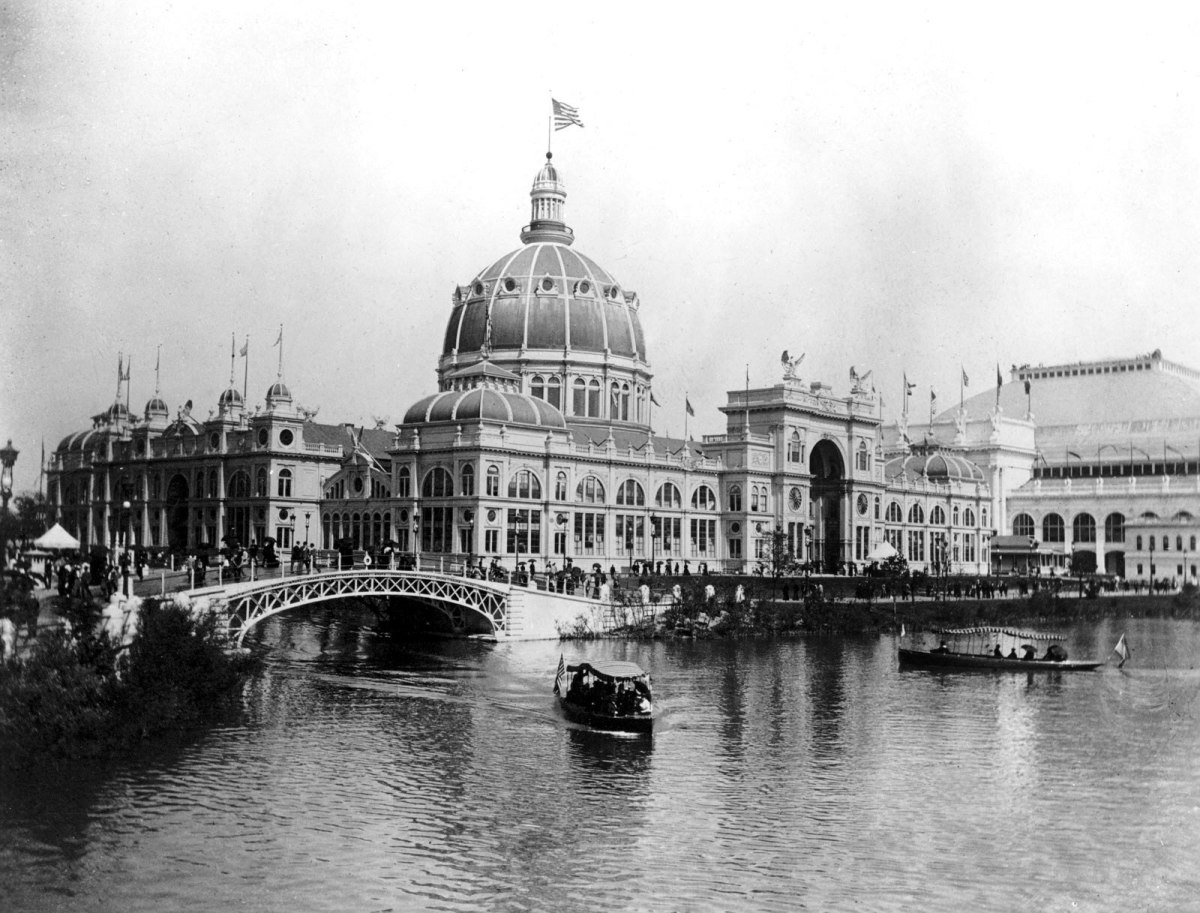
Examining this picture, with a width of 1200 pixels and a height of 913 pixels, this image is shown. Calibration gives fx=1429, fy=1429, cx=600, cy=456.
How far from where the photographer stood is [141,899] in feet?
98.9

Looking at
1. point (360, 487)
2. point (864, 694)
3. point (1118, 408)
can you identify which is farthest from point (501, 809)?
point (1118, 408)

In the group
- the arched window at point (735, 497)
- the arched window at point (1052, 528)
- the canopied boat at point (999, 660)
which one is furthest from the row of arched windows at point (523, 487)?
the arched window at point (1052, 528)

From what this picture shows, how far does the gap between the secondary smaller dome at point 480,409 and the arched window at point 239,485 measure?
1507 cm

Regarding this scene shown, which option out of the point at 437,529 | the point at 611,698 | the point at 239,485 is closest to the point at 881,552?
the point at 437,529

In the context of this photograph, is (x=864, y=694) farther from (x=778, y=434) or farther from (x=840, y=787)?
(x=778, y=434)

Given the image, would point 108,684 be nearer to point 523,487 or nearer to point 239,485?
point 523,487

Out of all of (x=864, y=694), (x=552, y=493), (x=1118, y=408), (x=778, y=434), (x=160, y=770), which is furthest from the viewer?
(x=1118, y=408)

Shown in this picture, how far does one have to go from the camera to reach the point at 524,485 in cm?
9544

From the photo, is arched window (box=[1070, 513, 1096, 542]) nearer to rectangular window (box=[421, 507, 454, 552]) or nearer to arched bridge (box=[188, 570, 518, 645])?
rectangular window (box=[421, 507, 454, 552])

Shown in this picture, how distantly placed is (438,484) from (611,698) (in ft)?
156

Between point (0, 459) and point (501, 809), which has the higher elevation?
point (0, 459)

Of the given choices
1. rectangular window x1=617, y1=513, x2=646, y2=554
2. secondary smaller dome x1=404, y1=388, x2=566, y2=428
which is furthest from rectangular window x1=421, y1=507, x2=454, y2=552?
rectangular window x1=617, y1=513, x2=646, y2=554

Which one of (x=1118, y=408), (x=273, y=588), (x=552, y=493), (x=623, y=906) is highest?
(x=1118, y=408)

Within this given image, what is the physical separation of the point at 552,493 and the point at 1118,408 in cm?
6867
